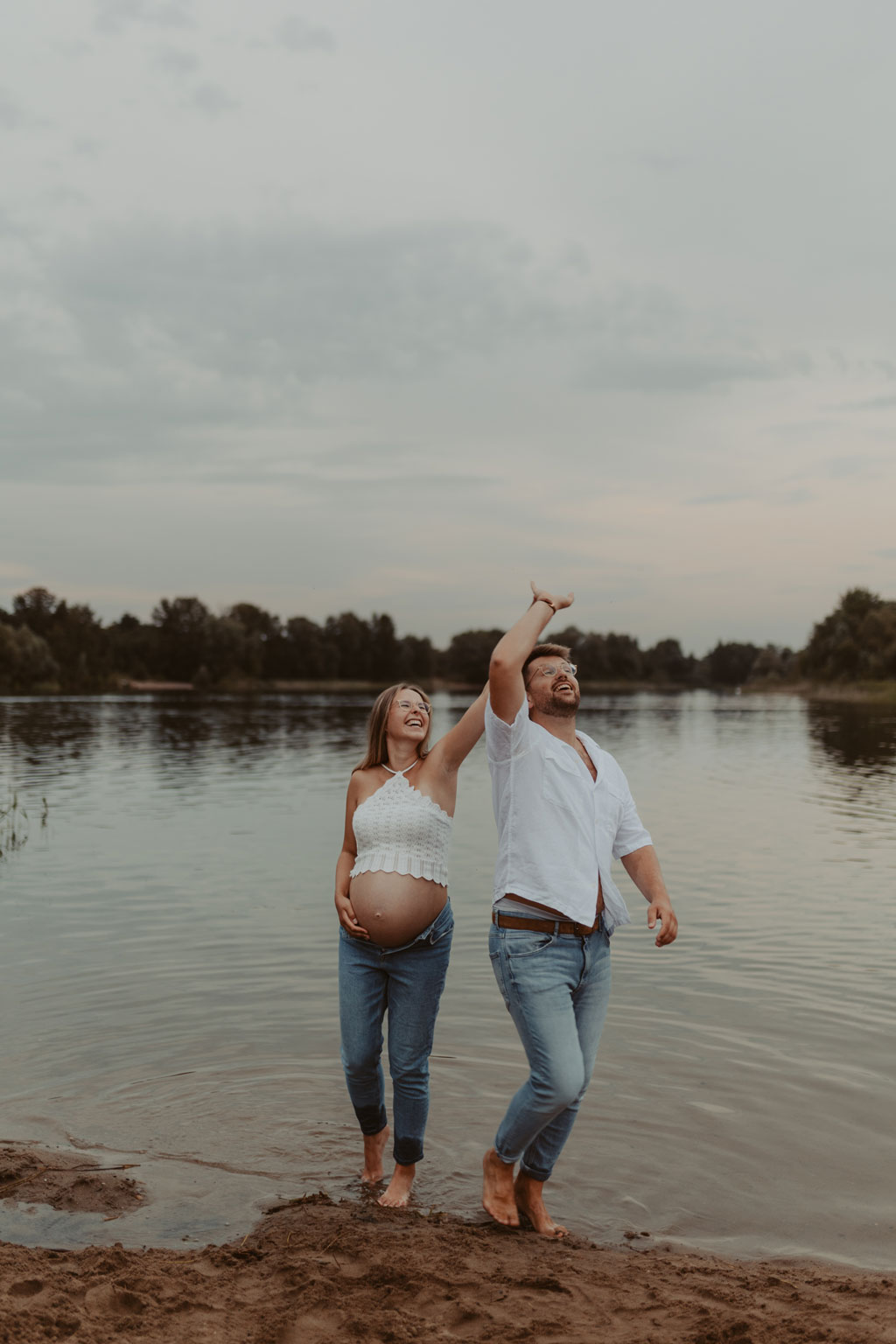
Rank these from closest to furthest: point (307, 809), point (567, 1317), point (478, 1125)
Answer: point (567, 1317)
point (478, 1125)
point (307, 809)

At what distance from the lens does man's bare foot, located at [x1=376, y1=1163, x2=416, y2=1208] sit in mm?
5164

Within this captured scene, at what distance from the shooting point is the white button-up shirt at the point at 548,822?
4.64 meters

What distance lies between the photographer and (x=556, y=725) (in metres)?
4.84

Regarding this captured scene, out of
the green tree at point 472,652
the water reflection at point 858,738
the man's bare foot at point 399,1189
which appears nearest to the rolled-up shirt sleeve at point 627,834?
the man's bare foot at point 399,1189

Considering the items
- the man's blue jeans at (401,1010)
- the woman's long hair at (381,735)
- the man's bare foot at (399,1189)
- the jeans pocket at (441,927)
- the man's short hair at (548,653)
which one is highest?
the man's short hair at (548,653)

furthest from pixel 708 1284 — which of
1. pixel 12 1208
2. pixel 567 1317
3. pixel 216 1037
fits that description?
pixel 216 1037

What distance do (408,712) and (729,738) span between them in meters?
42.7

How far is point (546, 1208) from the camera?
17.7 feet

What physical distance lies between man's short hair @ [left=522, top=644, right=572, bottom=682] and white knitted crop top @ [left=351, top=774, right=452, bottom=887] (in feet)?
2.36

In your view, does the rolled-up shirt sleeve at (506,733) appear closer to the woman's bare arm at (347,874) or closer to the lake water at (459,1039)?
the woman's bare arm at (347,874)

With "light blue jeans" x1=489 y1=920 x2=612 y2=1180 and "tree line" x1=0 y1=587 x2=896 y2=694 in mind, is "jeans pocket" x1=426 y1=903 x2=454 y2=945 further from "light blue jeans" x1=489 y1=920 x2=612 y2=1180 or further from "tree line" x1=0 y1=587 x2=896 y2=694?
"tree line" x1=0 y1=587 x2=896 y2=694

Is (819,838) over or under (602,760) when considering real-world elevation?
under

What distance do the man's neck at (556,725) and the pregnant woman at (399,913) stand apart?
0.23 metres

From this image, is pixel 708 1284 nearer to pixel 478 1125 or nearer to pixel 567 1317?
Result: pixel 567 1317
